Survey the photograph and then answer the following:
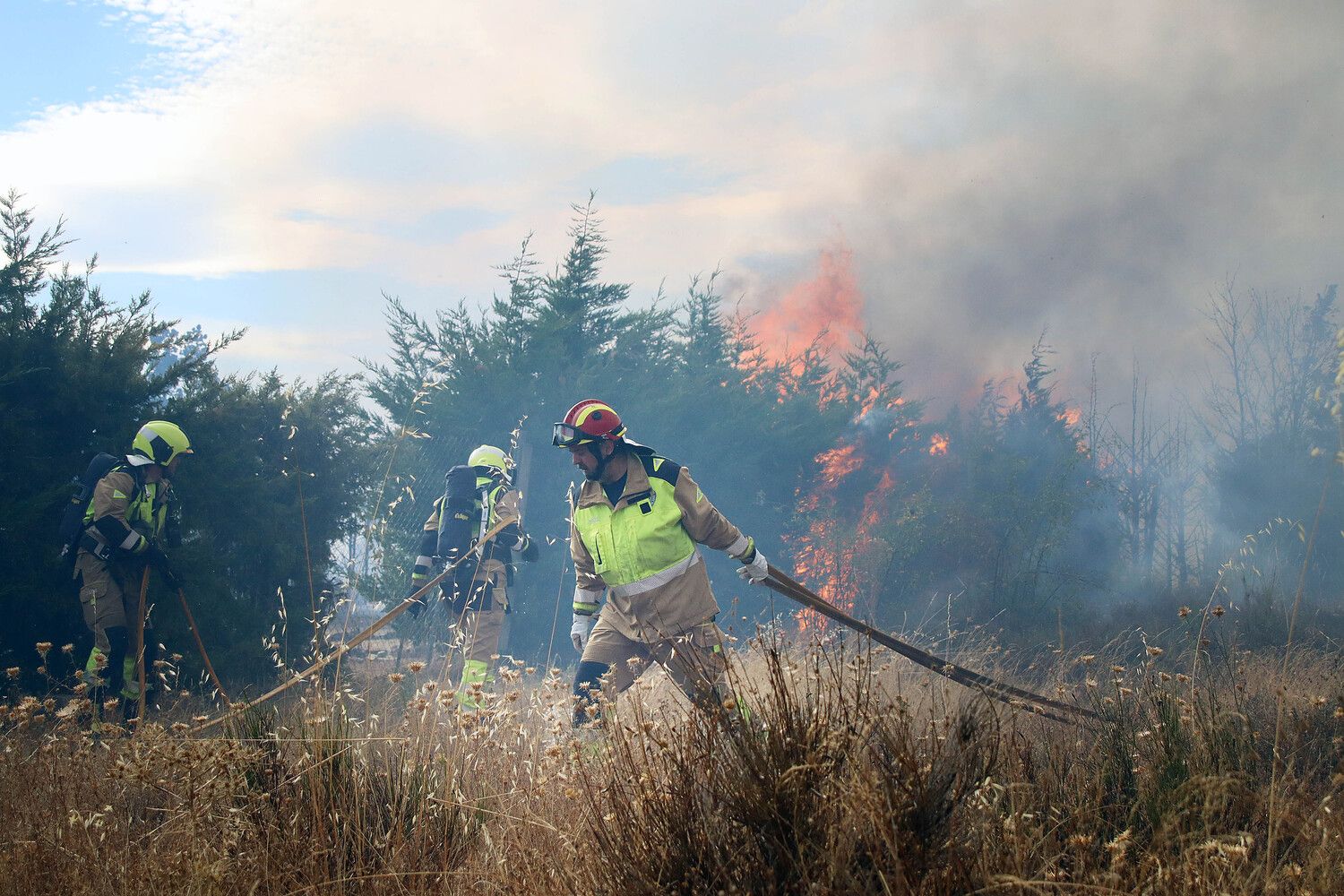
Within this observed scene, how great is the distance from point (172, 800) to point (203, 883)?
106 cm

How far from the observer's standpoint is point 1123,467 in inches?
1043

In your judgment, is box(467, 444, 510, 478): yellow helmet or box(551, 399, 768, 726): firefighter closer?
box(551, 399, 768, 726): firefighter

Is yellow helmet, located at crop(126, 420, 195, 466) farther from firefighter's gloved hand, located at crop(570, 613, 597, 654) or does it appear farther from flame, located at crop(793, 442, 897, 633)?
flame, located at crop(793, 442, 897, 633)

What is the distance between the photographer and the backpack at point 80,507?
6.49 metres

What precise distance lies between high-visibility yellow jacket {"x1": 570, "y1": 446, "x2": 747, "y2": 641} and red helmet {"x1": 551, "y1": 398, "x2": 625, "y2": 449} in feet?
0.66

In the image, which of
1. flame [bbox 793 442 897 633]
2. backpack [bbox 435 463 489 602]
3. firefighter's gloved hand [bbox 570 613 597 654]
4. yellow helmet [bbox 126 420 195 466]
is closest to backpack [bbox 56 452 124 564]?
yellow helmet [bbox 126 420 195 466]

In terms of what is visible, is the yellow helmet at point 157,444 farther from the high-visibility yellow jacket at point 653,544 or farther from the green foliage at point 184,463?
the high-visibility yellow jacket at point 653,544

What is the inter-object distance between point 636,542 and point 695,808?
9.37 ft

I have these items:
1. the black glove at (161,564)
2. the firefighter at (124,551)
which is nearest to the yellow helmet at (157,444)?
the firefighter at (124,551)

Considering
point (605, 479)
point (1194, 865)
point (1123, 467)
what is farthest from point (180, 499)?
point (1123, 467)

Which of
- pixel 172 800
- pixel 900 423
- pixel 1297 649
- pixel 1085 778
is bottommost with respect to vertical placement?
pixel 1297 649

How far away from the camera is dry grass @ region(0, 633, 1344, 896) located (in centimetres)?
209

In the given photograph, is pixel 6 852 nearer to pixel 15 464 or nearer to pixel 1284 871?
pixel 1284 871

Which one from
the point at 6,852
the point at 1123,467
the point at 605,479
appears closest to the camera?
the point at 6,852
